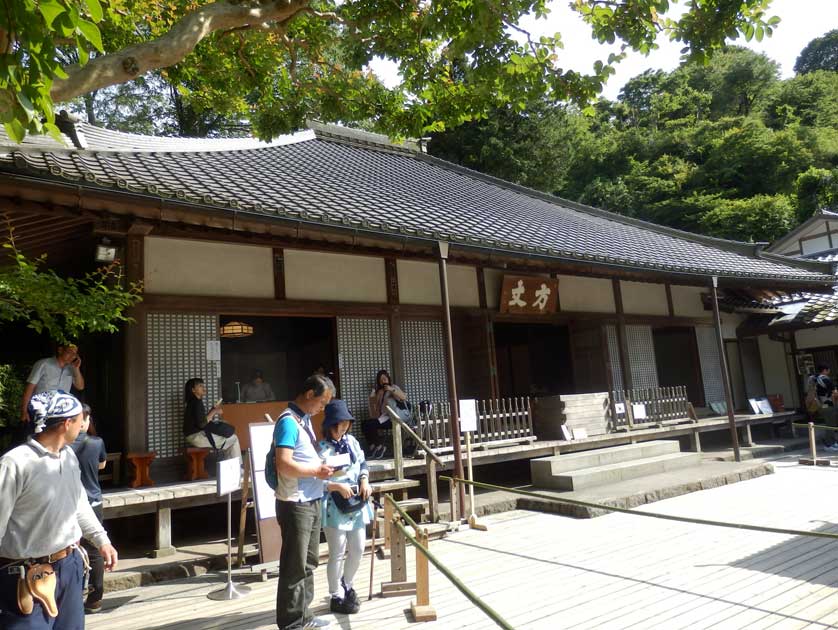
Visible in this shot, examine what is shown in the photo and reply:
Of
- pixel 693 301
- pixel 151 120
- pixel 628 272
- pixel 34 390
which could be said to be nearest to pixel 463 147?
pixel 151 120

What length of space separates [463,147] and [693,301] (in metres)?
15.0

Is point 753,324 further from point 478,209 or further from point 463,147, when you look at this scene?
point 463,147

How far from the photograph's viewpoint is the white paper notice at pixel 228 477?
546 centimetres

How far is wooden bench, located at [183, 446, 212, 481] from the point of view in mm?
7125

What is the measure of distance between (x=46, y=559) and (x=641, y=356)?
12204 millimetres

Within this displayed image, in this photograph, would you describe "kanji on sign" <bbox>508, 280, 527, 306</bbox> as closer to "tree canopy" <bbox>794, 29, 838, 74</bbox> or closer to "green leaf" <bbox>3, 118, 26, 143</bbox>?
"green leaf" <bbox>3, 118, 26, 143</bbox>

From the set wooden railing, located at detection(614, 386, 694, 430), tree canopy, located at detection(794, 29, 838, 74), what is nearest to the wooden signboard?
wooden railing, located at detection(614, 386, 694, 430)

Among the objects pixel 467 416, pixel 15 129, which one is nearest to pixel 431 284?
pixel 467 416

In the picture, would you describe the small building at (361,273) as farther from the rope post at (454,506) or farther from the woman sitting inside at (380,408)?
the rope post at (454,506)

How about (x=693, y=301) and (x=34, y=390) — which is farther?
(x=693, y=301)

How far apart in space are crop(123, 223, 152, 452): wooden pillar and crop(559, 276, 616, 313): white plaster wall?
7.70 metres

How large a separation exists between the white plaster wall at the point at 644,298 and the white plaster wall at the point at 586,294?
474 mm

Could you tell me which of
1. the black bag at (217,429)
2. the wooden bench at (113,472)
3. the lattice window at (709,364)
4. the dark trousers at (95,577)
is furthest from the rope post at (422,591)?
the lattice window at (709,364)

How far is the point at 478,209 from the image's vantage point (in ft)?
38.8
